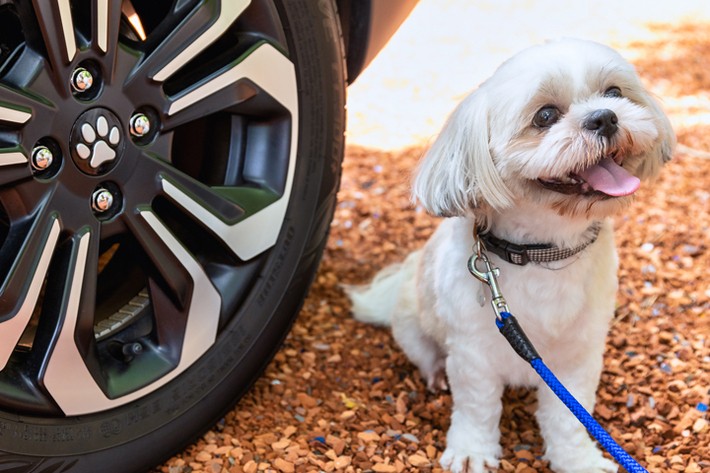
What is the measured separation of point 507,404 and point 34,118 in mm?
1781

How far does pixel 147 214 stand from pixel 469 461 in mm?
1191

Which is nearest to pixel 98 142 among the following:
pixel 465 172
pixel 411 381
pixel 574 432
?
pixel 465 172

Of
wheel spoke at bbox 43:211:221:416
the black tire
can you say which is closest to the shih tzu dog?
the black tire

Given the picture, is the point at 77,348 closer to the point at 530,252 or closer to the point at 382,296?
the point at 530,252

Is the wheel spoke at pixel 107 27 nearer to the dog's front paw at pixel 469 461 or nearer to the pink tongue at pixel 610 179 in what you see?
the pink tongue at pixel 610 179

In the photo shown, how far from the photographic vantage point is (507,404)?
293 cm

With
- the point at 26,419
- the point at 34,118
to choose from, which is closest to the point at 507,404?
the point at 26,419

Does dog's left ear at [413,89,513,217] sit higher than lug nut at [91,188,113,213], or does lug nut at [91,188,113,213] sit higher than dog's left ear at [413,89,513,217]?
dog's left ear at [413,89,513,217]

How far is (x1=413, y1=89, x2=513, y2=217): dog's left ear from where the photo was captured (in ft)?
7.53

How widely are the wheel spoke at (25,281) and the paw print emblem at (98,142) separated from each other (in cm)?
17

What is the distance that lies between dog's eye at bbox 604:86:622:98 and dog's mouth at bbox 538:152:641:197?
0.18m

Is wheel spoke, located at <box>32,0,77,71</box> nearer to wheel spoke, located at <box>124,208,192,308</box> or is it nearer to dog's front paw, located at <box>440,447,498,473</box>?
wheel spoke, located at <box>124,208,192,308</box>

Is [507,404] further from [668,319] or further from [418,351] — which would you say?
[668,319]

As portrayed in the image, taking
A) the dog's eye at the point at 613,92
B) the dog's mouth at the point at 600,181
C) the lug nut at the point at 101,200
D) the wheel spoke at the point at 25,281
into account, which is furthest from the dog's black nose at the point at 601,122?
the wheel spoke at the point at 25,281
